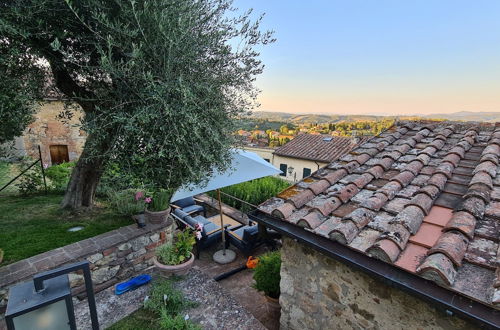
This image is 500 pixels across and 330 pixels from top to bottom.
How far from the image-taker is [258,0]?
4.13 m

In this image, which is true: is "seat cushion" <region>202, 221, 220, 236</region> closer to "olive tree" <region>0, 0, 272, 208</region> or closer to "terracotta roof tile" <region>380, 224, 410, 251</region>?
"olive tree" <region>0, 0, 272, 208</region>

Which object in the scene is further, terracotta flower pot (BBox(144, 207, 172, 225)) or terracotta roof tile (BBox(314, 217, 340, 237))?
terracotta flower pot (BBox(144, 207, 172, 225))

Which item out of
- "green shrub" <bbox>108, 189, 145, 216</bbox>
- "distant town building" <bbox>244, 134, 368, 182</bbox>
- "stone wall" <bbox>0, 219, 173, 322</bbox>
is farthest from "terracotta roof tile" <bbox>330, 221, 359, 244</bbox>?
"distant town building" <bbox>244, 134, 368, 182</bbox>

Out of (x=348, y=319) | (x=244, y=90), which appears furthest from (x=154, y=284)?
(x=244, y=90)

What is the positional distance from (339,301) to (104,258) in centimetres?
390

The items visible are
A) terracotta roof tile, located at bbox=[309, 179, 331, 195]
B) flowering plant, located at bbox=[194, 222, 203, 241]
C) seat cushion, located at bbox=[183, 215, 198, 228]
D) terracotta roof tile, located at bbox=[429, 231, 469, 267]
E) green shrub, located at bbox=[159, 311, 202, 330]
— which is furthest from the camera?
seat cushion, located at bbox=[183, 215, 198, 228]

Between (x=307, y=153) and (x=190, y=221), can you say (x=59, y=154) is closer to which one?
(x=190, y=221)

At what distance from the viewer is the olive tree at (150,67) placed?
2.86 metres

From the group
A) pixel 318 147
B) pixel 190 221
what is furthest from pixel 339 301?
pixel 318 147

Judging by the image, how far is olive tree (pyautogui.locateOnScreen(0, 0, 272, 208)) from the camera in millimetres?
2859

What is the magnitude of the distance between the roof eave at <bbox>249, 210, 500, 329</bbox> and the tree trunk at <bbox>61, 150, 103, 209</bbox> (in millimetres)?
4816

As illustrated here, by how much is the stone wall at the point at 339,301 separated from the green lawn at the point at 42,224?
148 inches

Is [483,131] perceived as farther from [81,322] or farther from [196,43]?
[81,322]

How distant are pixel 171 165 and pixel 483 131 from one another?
17.3 feet
